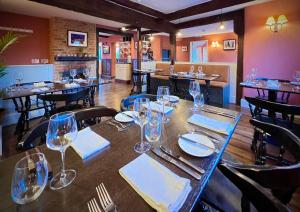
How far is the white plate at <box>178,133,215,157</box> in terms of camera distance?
2.84ft

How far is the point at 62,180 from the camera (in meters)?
0.68

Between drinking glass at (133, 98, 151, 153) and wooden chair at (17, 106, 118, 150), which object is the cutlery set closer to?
drinking glass at (133, 98, 151, 153)

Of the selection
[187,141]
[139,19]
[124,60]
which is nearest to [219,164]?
[187,141]

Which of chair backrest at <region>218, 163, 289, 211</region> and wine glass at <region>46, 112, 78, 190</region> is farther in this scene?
wine glass at <region>46, 112, 78, 190</region>

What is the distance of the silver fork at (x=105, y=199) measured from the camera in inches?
21.9

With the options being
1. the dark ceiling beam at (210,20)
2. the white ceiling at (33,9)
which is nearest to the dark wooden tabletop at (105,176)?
the white ceiling at (33,9)

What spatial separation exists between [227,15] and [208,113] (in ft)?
16.5

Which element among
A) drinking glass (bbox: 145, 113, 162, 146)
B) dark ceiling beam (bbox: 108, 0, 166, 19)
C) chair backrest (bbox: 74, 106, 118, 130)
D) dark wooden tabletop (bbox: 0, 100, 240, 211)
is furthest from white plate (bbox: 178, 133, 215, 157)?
dark ceiling beam (bbox: 108, 0, 166, 19)

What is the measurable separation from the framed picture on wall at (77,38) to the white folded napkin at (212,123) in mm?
6362

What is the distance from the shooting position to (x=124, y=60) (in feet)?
32.2

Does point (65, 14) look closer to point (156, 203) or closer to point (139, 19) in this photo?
point (139, 19)

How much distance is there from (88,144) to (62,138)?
208mm

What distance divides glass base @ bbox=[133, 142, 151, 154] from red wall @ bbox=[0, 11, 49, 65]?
6.09m

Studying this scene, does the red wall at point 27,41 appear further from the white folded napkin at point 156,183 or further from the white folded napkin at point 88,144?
the white folded napkin at point 156,183
